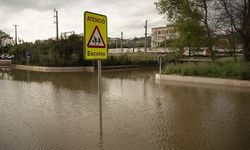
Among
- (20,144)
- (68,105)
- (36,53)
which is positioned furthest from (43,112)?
(36,53)

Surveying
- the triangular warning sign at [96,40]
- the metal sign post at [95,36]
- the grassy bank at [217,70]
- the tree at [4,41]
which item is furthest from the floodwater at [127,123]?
the tree at [4,41]

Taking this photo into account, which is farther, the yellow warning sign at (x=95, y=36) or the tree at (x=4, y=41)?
the tree at (x=4, y=41)

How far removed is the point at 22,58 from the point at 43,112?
31.7 m

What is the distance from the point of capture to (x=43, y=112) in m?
8.50

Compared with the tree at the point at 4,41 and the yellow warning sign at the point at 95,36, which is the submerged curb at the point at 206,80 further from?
the tree at the point at 4,41

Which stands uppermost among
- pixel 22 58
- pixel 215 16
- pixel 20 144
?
pixel 215 16

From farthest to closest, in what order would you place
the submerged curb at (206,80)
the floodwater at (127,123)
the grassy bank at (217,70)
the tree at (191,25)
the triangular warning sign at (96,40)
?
1. the tree at (191,25)
2. the grassy bank at (217,70)
3. the submerged curb at (206,80)
4. the floodwater at (127,123)
5. the triangular warning sign at (96,40)

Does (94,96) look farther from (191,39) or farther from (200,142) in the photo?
(191,39)

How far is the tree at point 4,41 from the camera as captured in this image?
63325mm

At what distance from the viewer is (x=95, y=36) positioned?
4.95 meters

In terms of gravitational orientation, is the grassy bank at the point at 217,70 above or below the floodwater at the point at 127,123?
above

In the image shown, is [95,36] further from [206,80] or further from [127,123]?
[206,80]

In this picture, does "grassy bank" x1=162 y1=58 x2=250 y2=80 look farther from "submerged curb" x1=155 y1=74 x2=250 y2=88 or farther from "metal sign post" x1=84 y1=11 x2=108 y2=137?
"metal sign post" x1=84 y1=11 x2=108 y2=137

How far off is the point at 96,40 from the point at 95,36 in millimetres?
82
